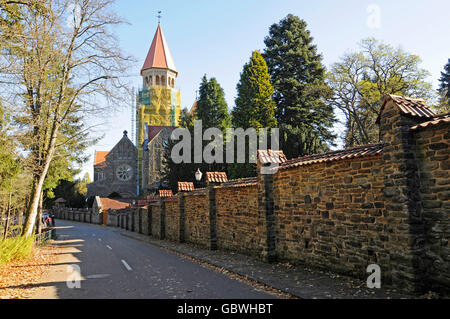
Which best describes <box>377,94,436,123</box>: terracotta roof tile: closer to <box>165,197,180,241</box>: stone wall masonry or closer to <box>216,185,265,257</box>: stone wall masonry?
<box>216,185,265,257</box>: stone wall masonry

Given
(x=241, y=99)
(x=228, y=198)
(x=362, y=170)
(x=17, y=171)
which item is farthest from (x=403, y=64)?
(x=17, y=171)

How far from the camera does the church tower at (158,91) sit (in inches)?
2459

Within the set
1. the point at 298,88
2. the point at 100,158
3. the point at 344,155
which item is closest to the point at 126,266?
the point at 344,155

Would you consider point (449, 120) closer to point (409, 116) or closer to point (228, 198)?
Answer: point (409, 116)

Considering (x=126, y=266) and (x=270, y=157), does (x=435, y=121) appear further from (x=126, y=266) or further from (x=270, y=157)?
(x=126, y=266)

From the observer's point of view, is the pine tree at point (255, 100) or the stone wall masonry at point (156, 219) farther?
the pine tree at point (255, 100)

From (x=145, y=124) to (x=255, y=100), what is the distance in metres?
35.9

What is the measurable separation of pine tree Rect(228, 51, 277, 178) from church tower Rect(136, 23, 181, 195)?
28.6m

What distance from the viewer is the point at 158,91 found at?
62406 mm

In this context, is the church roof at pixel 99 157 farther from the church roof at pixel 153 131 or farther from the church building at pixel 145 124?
the church roof at pixel 153 131

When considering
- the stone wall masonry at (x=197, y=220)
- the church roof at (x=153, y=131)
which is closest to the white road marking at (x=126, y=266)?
the stone wall masonry at (x=197, y=220)

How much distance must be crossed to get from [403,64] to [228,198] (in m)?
24.6

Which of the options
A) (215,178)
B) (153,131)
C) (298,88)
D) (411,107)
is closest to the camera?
(411,107)

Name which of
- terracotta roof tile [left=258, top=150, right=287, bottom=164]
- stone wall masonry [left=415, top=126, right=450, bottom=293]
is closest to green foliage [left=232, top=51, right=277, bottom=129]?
terracotta roof tile [left=258, top=150, right=287, bottom=164]
